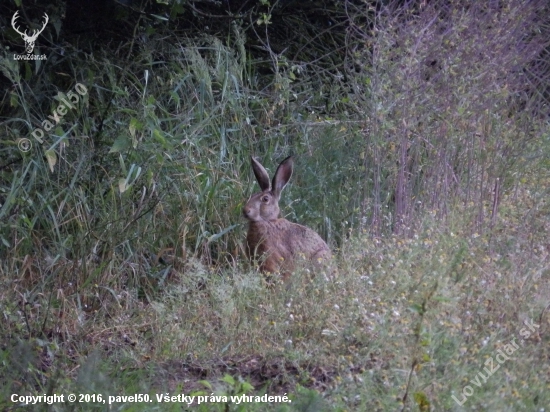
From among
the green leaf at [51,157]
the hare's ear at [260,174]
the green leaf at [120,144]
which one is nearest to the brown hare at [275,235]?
the hare's ear at [260,174]

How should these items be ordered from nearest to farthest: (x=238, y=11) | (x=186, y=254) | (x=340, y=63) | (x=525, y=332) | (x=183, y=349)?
(x=525, y=332) → (x=183, y=349) → (x=186, y=254) → (x=238, y=11) → (x=340, y=63)

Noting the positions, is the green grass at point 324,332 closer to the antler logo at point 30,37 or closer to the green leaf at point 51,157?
the green leaf at point 51,157

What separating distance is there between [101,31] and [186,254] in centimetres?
236

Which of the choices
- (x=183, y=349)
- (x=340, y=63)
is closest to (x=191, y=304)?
(x=183, y=349)

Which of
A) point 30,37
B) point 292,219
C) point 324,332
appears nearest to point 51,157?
point 30,37

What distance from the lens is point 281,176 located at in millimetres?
7008

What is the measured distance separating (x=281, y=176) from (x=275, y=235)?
21.0 inches

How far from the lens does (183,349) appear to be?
199 inches

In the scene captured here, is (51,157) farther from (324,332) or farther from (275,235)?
(324,332)

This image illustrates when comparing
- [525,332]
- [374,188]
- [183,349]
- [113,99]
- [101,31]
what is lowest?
[183,349]

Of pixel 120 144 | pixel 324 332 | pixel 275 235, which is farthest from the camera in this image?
pixel 275 235

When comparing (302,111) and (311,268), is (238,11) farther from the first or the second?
(311,268)

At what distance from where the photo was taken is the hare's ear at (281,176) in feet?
22.9

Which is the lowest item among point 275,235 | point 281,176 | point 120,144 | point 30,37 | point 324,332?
point 324,332
